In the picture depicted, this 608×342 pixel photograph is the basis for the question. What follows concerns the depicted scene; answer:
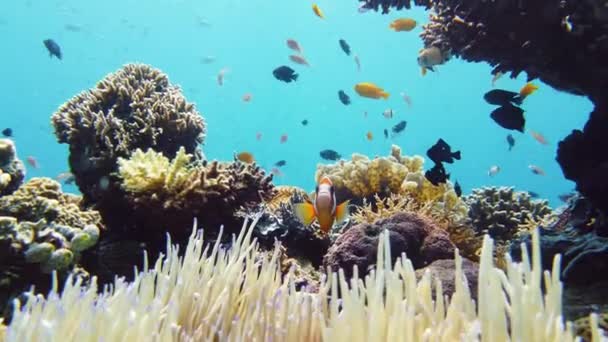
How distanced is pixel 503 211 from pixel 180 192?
5.95 meters

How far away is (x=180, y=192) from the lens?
4.91m

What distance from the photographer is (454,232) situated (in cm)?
592

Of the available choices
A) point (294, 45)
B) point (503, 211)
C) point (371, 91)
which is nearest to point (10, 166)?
point (371, 91)

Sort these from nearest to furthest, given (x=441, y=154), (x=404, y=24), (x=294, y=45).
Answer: (x=441, y=154) < (x=404, y=24) < (x=294, y=45)

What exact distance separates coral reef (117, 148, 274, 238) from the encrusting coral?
A: 299cm

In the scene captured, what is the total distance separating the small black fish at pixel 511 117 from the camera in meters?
5.22

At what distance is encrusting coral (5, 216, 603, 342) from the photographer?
1095mm

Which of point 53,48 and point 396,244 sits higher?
point 53,48

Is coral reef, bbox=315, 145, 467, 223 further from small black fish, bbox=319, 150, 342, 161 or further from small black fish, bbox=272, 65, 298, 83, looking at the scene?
small black fish, bbox=319, 150, 342, 161

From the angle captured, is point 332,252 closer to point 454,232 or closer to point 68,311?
point 454,232

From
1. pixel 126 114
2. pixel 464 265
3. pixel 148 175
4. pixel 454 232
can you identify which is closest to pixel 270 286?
pixel 464 265

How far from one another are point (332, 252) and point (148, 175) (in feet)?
7.03

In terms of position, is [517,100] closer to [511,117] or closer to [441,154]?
[511,117]

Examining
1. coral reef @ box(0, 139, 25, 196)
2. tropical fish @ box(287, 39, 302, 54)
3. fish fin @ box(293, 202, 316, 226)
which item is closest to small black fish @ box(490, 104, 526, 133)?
fish fin @ box(293, 202, 316, 226)
